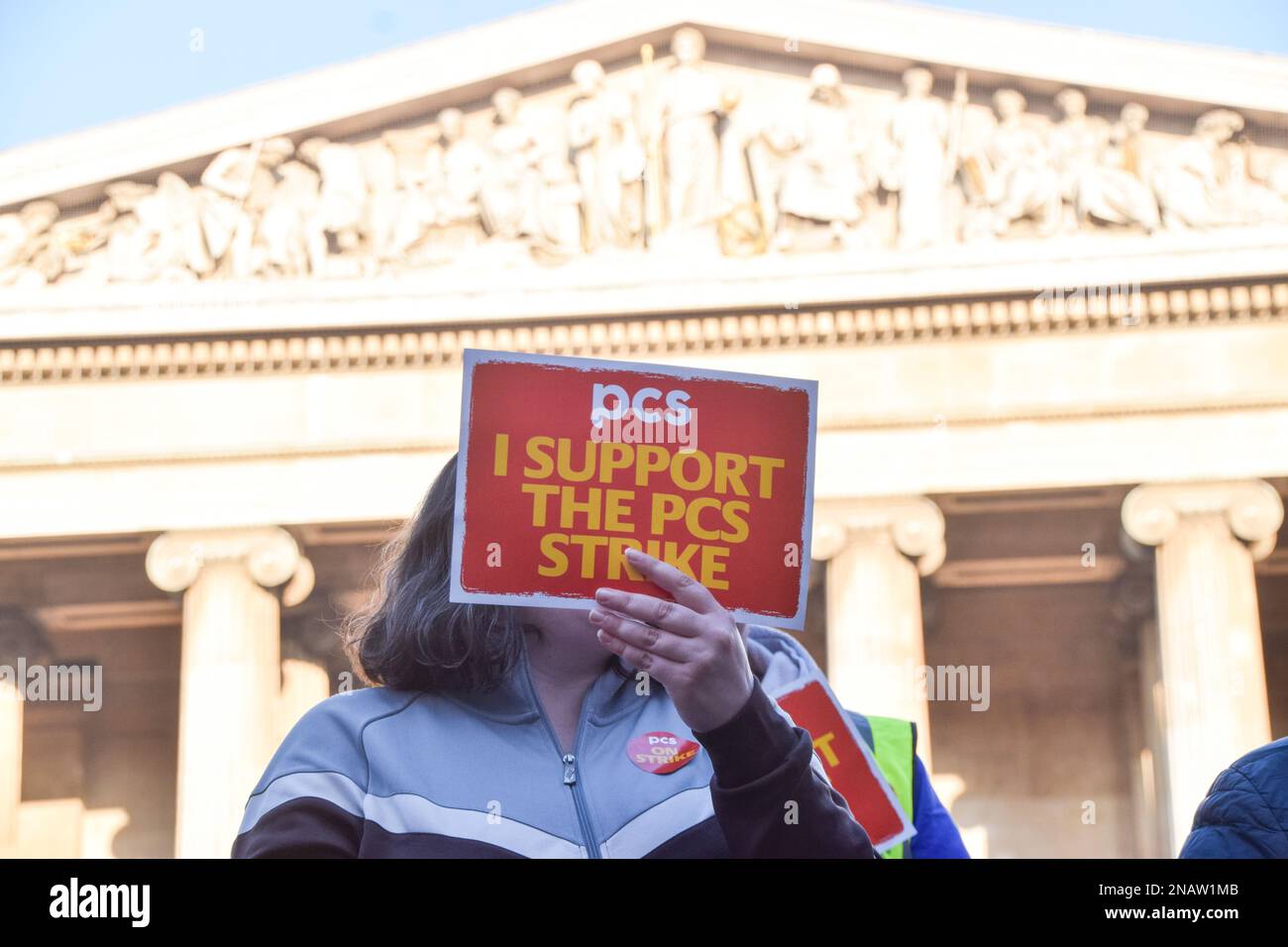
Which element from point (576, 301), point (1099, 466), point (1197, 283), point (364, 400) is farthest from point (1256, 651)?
point (364, 400)

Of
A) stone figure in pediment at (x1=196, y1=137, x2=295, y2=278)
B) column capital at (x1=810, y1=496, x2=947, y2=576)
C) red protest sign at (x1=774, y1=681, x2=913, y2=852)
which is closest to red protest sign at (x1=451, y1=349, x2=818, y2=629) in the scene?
red protest sign at (x1=774, y1=681, x2=913, y2=852)

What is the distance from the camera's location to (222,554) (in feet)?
58.5

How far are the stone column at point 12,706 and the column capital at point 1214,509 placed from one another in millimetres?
11124

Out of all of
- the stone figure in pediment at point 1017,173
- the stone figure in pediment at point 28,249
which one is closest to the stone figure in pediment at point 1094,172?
the stone figure in pediment at point 1017,173

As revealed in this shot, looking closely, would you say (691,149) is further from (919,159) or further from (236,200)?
(236,200)

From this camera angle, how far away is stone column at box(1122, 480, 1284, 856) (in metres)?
16.0

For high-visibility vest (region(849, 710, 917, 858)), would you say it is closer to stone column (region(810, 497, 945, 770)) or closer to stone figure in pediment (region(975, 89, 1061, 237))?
stone column (region(810, 497, 945, 770))

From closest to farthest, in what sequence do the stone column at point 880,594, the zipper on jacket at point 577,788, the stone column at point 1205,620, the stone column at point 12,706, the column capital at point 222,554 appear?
1. the zipper on jacket at point 577,788
2. the stone column at point 1205,620
3. the stone column at point 880,594
4. the column capital at point 222,554
5. the stone column at point 12,706

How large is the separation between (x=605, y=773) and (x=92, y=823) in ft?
62.2

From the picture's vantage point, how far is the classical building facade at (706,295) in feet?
56.0

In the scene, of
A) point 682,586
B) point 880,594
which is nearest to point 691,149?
point 880,594

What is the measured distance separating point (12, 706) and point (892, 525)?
9047 mm

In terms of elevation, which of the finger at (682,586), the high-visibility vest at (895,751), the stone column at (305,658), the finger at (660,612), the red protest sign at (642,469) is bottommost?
the high-visibility vest at (895,751)

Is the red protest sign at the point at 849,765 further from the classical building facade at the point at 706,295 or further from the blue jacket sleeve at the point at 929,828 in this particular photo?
the classical building facade at the point at 706,295
